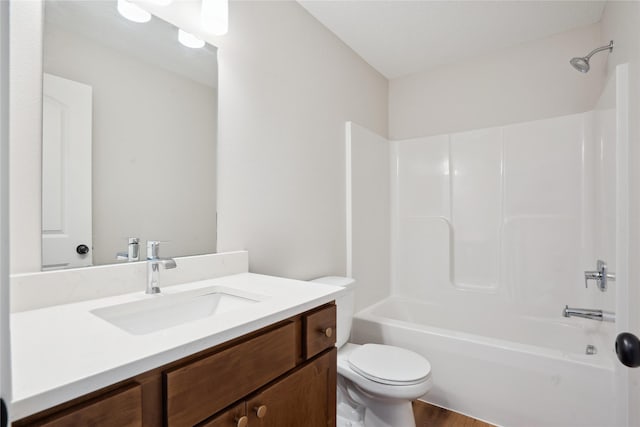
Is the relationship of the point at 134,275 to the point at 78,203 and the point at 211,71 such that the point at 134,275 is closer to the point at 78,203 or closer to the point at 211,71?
the point at 78,203

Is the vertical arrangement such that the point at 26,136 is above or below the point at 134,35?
below

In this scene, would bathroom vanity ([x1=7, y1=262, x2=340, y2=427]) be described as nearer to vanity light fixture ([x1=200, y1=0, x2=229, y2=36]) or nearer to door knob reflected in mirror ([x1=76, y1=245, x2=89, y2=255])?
door knob reflected in mirror ([x1=76, y1=245, x2=89, y2=255])

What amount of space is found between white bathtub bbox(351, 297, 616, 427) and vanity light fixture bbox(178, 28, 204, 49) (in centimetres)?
186

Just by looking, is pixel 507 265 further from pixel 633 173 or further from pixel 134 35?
pixel 134 35

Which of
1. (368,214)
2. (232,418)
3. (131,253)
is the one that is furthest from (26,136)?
(368,214)

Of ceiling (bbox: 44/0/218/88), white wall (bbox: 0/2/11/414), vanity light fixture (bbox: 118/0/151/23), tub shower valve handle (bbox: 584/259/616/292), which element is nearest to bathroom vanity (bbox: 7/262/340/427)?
white wall (bbox: 0/2/11/414)

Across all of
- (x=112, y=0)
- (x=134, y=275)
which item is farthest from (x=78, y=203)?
(x=112, y=0)

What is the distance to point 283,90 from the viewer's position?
5.98ft

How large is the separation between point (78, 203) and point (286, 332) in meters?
0.77

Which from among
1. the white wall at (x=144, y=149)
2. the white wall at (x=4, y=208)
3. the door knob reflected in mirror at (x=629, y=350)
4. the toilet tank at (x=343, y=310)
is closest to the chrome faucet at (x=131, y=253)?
the white wall at (x=144, y=149)

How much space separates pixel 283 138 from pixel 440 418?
1.84 metres

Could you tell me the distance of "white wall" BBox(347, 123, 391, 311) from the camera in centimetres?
235

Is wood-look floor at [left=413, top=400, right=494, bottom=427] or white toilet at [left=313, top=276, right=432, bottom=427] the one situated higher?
white toilet at [left=313, top=276, right=432, bottom=427]

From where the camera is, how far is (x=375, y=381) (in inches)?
60.6
